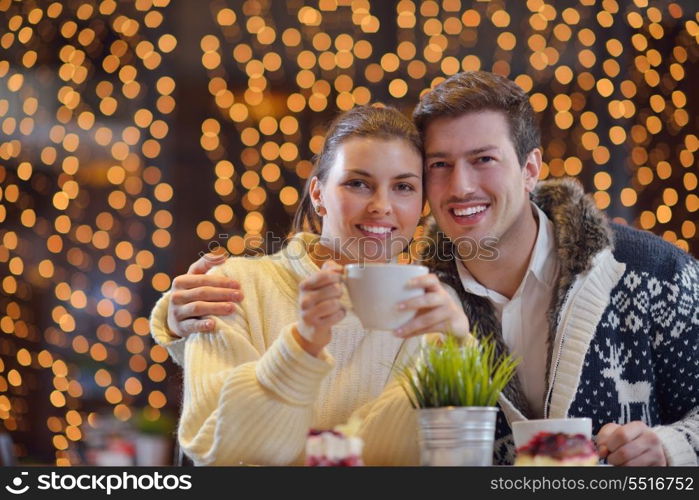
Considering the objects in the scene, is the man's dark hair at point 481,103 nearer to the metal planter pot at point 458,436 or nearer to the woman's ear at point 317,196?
the woman's ear at point 317,196

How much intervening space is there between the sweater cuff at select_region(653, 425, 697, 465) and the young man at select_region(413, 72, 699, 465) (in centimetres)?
10

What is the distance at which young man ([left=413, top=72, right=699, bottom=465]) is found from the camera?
139 centimetres

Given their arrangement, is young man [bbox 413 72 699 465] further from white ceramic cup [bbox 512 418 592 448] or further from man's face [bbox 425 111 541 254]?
white ceramic cup [bbox 512 418 592 448]

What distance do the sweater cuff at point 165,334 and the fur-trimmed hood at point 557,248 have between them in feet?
1.53

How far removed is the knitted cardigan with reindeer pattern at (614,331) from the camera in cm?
137

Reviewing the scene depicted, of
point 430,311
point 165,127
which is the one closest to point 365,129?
point 430,311

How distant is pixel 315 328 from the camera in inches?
35.9

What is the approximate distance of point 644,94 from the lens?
3229 mm

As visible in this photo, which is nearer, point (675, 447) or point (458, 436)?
point (458, 436)

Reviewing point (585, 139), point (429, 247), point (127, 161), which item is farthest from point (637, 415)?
point (127, 161)

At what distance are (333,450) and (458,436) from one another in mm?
134

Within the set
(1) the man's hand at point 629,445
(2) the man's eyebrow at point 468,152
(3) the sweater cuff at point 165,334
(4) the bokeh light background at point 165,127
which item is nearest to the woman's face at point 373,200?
(2) the man's eyebrow at point 468,152

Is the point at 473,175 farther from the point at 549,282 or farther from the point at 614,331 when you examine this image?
the point at 614,331

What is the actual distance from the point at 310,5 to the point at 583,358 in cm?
241
